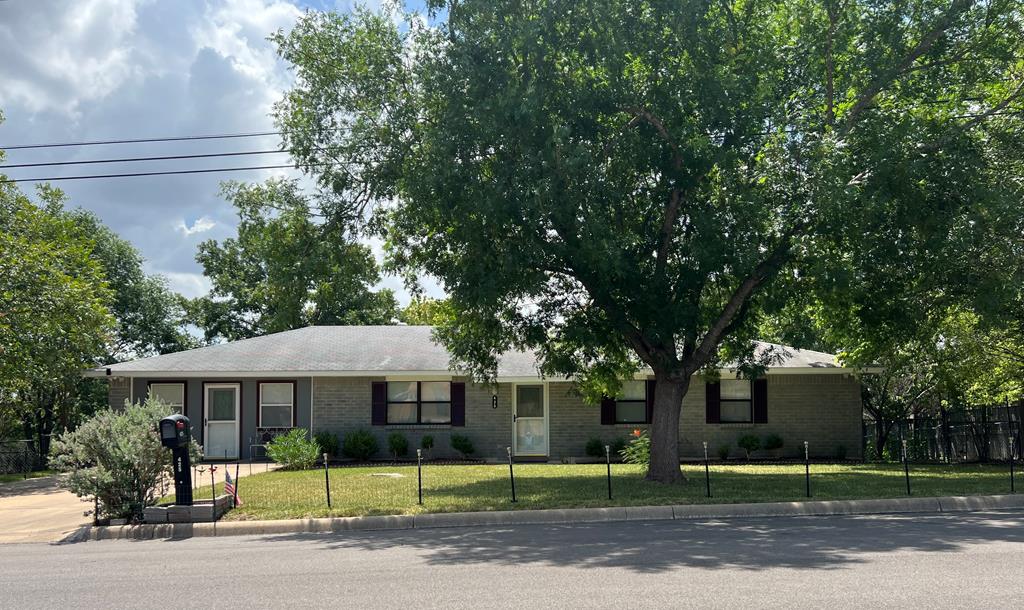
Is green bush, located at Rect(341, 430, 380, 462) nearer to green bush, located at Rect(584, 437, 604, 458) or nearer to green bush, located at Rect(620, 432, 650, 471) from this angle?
green bush, located at Rect(584, 437, 604, 458)

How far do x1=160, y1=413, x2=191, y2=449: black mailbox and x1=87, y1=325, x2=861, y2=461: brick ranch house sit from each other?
12.0 m

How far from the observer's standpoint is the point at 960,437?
27797 mm

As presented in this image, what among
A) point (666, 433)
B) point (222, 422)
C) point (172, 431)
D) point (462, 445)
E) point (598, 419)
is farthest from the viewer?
point (598, 419)

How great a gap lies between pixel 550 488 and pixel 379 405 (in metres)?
10.1

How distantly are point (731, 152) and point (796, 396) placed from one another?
512 inches

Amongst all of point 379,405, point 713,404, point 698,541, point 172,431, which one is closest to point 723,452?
point 713,404

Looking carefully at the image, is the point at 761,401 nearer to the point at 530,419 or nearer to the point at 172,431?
the point at 530,419

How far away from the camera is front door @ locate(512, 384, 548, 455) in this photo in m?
26.8

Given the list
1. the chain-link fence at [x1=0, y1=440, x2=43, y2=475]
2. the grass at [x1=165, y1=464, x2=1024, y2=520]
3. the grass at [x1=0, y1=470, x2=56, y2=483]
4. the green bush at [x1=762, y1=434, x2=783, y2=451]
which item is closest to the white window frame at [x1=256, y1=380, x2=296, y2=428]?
the grass at [x1=165, y1=464, x2=1024, y2=520]

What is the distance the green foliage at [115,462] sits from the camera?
14.1 meters

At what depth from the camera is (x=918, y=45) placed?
17.5 meters

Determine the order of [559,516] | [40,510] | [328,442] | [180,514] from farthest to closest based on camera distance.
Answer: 1. [328,442]
2. [40,510]
3. [559,516]
4. [180,514]

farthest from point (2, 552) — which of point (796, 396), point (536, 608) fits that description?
point (796, 396)

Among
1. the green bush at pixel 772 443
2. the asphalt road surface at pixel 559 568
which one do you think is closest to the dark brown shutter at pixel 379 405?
the green bush at pixel 772 443
